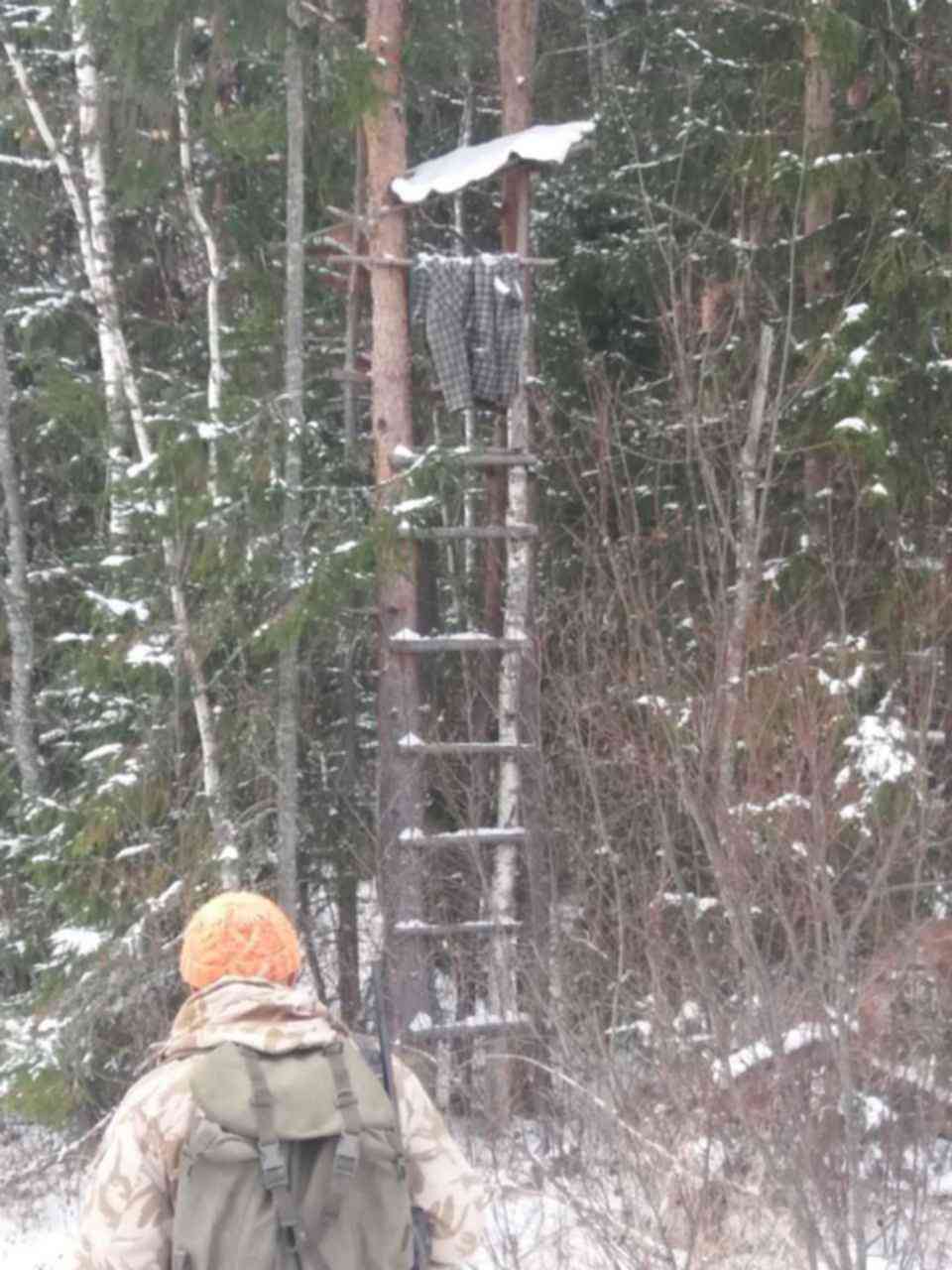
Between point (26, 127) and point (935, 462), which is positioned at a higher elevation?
point (26, 127)

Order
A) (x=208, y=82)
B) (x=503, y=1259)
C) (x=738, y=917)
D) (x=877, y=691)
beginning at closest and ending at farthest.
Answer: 1. (x=738, y=917)
2. (x=503, y=1259)
3. (x=208, y=82)
4. (x=877, y=691)

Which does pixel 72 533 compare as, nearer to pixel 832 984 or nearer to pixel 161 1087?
pixel 832 984

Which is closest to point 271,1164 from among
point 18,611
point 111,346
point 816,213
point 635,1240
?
point 635,1240

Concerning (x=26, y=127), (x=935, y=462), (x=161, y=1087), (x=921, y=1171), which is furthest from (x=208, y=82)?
(x=161, y=1087)

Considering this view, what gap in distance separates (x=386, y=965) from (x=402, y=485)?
287 centimetres

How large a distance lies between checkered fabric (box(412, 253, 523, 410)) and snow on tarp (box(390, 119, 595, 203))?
0.42m

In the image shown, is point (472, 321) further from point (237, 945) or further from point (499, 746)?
point (237, 945)

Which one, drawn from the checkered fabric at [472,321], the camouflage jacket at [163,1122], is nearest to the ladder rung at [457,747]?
the checkered fabric at [472,321]

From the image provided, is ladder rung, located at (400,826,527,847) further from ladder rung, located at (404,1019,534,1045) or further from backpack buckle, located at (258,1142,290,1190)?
backpack buckle, located at (258,1142,290,1190)

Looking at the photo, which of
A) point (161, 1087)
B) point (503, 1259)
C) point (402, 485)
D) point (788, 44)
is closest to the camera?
point (161, 1087)

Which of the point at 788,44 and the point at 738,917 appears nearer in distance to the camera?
the point at 738,917

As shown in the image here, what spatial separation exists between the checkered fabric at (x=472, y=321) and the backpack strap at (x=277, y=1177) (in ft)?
22.4

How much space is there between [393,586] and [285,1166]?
685 centimetres

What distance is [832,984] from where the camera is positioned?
17.7 feet
